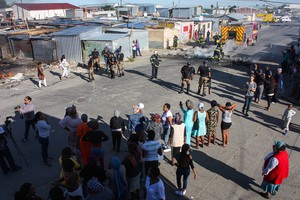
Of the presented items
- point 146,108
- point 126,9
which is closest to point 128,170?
point 146,108

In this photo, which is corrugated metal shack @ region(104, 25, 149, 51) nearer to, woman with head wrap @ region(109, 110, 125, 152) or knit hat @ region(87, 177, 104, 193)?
woman with head wrap @ region(109, 110, 125, 152)

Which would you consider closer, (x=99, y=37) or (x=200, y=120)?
(x=200, y=120)

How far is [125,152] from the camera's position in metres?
8.20

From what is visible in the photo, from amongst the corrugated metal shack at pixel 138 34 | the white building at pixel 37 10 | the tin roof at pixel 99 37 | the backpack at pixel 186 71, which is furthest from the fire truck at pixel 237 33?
the white building at pixel 37 10

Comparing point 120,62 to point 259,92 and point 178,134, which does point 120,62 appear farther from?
point 178,134

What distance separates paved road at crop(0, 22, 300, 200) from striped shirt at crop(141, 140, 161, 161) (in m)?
1.08

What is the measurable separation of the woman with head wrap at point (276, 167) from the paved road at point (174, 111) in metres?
0.48

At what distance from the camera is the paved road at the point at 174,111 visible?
22.0ft

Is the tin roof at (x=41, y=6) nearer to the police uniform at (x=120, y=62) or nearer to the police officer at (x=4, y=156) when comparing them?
the police uniform at (x=120, y=62)

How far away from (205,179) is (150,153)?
1.90m

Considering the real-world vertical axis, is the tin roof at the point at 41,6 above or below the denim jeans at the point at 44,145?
above

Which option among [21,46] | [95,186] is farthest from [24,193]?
[21,46]

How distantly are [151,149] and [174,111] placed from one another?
5.66 m

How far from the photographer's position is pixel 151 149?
598 cm
